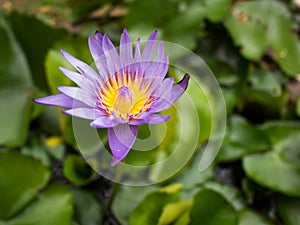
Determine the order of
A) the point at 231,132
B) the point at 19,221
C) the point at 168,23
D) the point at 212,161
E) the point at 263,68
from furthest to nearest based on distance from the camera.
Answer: the point at 263,68
the point at 168,23
the point at 231,132
the point at 212,161
the point at 19,221

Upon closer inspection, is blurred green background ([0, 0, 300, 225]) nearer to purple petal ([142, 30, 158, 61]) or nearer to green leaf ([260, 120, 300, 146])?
green leaf ([260, 120, 300, 146])

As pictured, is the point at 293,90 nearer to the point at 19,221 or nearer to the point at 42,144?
the point at 42,144

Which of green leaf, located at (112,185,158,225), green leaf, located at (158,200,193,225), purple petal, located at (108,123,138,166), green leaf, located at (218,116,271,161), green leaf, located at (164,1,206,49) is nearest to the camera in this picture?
purple petal, located at (108,123,138,166)

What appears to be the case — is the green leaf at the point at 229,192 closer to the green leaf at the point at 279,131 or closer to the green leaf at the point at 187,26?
the green leaf at the point at 279,131

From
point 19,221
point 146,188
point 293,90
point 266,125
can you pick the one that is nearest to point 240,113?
point 266,125

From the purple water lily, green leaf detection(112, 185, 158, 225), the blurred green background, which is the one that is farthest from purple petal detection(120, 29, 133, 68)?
green leaf detection(112, 185, 158, 225)

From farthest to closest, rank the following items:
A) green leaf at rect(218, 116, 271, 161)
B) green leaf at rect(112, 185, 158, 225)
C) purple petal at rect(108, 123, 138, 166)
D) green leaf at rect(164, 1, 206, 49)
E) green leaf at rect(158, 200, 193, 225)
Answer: green leaf at rect(164, 1, 206, 49)
green leaf at rect(218, 116, 271, 161)
green leaf at rect(112, 185, 158, 225)
green leaf at rect(158, 200, 193, 225)
purple petal at rect(108, 123, 138, 166)
